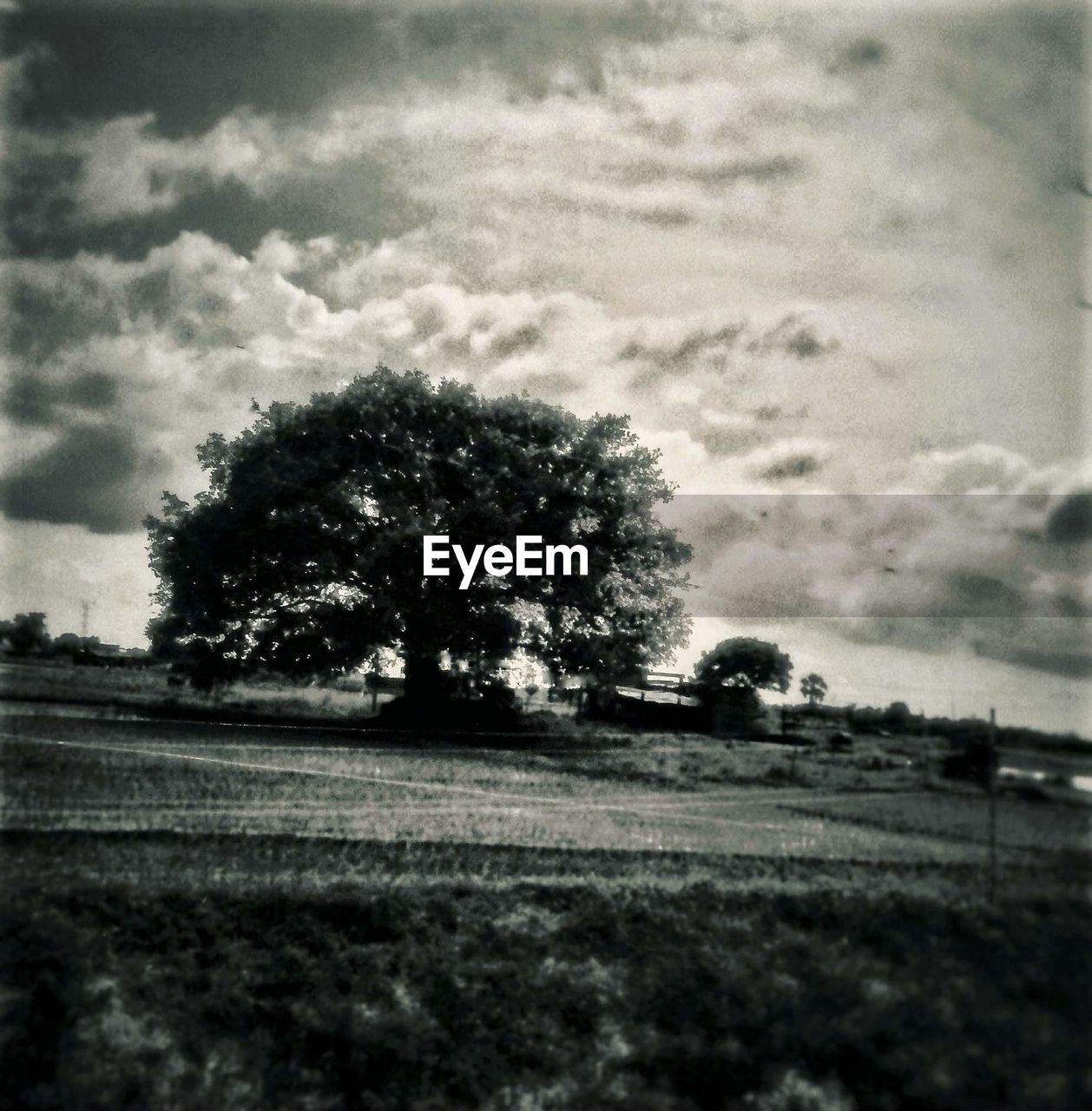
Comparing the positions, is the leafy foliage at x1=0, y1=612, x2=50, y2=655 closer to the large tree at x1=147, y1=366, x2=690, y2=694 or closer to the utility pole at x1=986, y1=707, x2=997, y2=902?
the large tree at x1=147, y1=366, x2=690, y2=694

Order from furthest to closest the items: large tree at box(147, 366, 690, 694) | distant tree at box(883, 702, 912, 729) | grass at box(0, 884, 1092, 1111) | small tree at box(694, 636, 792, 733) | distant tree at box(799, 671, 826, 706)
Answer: large tree at box(147, 366, 690, 694), small tree at box(694, 636, 792, 733), distant tree at box(799, 671, 826, 706), distant tree at box(883, 702, 912, 729), grass at box(0, 884, 1092, 1111)

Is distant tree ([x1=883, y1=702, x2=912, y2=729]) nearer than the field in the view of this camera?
No

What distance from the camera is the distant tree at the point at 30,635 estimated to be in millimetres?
4902

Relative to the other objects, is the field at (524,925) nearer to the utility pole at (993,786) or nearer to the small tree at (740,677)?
the utility pole at (993,786)

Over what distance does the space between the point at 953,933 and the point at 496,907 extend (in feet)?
5.42

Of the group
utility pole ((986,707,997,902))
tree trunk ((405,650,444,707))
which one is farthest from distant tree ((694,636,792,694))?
tree trunk ((405,650,444,707))

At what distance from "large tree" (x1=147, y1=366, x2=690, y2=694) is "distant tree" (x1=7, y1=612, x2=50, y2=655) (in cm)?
58

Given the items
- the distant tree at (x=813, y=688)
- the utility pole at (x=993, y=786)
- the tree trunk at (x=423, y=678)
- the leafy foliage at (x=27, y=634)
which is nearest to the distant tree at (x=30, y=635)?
the leafy foliage at (x=27, y=634)

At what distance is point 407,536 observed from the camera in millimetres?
4473

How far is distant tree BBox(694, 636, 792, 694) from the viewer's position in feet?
13.6

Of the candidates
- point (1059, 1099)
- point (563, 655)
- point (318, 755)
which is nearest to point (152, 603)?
point (318, 755)

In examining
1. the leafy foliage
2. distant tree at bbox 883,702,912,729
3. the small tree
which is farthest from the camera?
the leafy foliage

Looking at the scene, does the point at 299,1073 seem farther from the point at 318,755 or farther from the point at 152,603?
the point at 152,603

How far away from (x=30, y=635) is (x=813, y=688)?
131 inches
